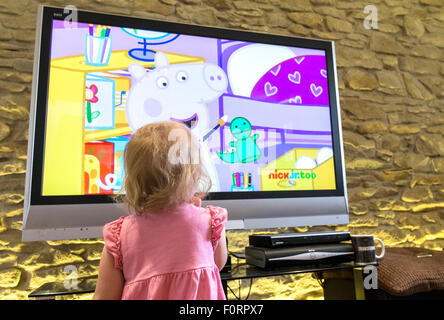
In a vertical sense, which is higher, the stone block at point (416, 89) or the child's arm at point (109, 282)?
the stone block at point (416, 89)

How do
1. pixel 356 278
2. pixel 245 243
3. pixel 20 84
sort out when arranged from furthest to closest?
pixel 245 243, pixel 20 84, pixel 356 278

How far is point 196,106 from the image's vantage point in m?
1.79

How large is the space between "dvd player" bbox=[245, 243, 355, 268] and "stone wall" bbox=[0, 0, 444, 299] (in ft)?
2.03

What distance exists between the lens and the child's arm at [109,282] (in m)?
1.08

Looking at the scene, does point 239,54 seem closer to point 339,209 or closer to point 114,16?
point 114,16

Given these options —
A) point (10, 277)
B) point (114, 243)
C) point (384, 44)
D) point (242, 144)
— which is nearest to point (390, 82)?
point (384, 44)

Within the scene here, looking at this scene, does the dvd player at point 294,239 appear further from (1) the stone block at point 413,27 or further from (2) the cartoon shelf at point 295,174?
(1) the stone block at point 413,27

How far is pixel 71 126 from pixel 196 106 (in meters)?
0.58

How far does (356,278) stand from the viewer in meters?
1.63

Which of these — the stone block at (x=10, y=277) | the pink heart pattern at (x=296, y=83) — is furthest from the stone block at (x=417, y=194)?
the stone block at (x=10, y=277)

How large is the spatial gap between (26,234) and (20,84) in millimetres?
856

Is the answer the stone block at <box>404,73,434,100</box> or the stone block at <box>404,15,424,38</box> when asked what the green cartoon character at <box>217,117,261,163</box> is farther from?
the stone block at <box>404,15,424,38</box>

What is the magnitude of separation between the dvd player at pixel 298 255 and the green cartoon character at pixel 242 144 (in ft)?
1.47
